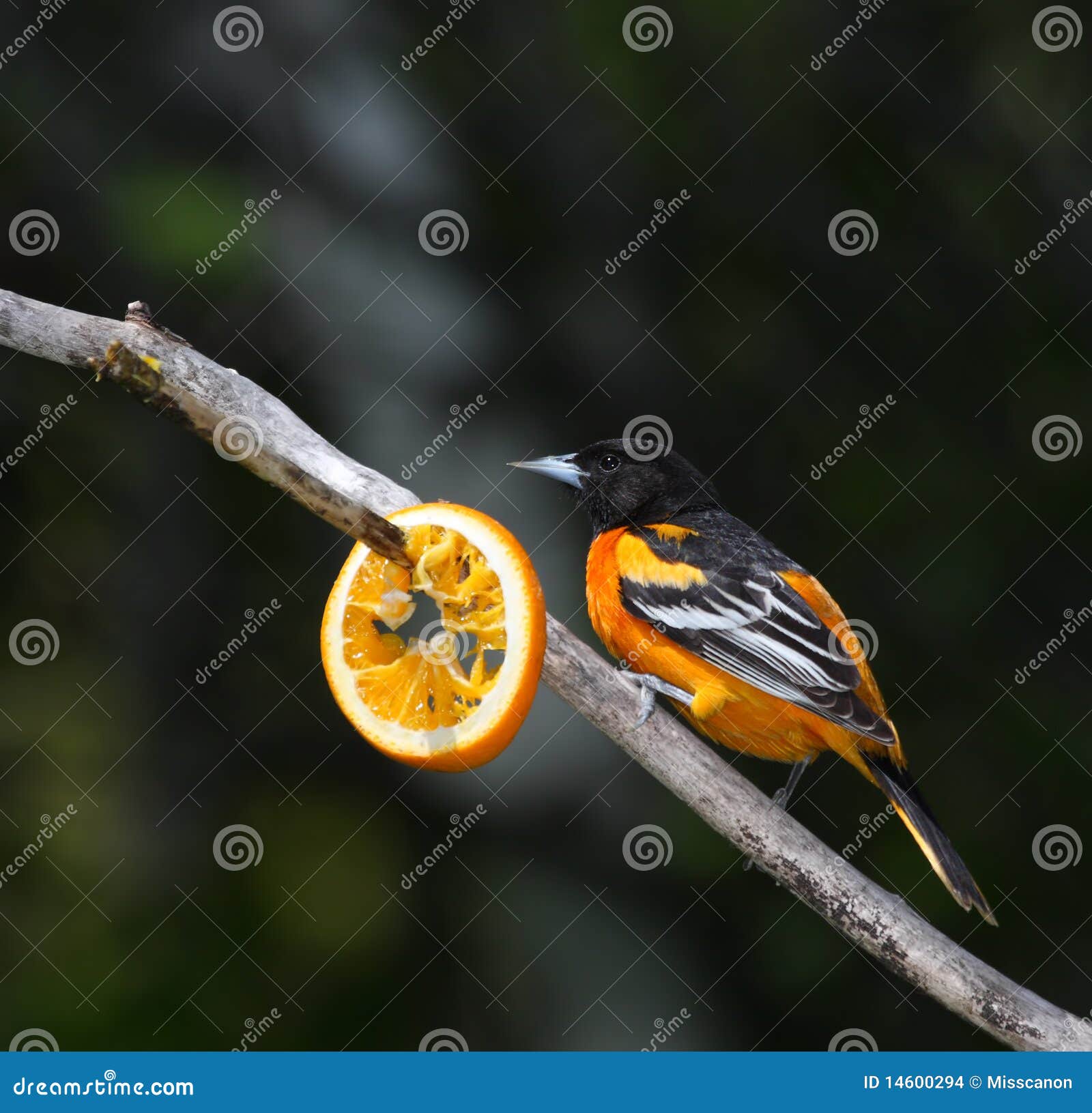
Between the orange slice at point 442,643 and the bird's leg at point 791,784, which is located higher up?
the bird's leg at point 791,784

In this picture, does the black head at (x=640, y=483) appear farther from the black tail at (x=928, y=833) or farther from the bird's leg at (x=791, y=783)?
the black tail at (x=928, y=833)

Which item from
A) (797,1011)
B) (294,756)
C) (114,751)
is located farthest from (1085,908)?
(114,751)

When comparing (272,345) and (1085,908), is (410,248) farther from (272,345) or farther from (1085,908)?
(1085,908)

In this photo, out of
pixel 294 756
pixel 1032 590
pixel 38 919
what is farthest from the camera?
pixel 1032 590

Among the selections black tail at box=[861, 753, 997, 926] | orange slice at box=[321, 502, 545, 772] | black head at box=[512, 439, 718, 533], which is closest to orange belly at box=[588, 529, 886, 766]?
black tail at box=[861, 753, 997, 926]

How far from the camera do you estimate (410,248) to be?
3.77 m

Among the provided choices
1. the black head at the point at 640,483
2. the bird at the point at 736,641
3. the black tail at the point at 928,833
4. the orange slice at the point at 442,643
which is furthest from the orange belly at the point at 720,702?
the orange slice at the point at 442,643

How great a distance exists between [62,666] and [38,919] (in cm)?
77

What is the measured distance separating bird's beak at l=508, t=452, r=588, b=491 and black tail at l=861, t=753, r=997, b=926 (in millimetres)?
1271

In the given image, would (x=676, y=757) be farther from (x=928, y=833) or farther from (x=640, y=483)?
(x=640, y=483)

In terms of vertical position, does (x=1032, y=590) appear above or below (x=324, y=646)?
above

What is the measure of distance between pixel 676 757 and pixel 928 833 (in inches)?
31.6

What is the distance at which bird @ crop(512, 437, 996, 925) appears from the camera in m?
3.22

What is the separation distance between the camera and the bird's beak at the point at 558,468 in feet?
12.0
